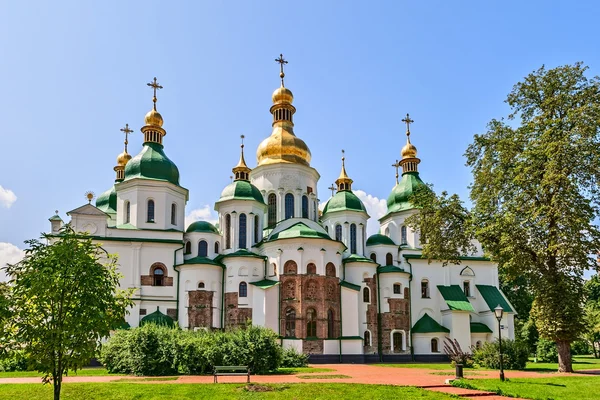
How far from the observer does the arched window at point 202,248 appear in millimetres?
44438

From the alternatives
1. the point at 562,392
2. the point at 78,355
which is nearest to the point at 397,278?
the point at 562,392

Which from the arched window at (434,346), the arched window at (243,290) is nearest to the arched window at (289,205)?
the arched window at (243,290)

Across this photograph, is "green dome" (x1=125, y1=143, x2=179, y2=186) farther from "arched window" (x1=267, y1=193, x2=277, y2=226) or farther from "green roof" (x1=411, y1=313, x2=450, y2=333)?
"green roof" (x1=411, y1=313, x2=450, y2=333)

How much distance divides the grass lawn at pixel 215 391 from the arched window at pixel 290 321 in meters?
19.7

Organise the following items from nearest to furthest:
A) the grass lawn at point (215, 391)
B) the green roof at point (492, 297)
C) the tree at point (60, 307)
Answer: the tree at point (60, 307) < the grass lawn at point (215, 391) < the green roof at point (492, 297)

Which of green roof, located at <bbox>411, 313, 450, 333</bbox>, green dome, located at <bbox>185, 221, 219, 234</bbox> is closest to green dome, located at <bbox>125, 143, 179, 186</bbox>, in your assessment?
green dome, located at <bbox>185, 221, 219, 234</bbox>

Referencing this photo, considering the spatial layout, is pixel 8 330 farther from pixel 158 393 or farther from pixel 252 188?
pixel 252 188

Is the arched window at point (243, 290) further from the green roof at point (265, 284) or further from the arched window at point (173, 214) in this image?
the arched window at point (173, 214)

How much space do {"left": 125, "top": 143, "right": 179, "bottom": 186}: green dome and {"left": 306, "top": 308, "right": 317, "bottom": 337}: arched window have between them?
14.9 m

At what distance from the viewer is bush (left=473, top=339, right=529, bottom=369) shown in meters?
32.5

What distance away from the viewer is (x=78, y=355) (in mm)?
13391

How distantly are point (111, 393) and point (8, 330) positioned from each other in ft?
21.8

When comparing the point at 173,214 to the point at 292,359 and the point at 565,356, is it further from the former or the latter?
the point at 565,356

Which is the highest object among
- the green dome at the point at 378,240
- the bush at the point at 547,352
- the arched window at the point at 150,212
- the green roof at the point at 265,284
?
the arched window at the point at 150,212
